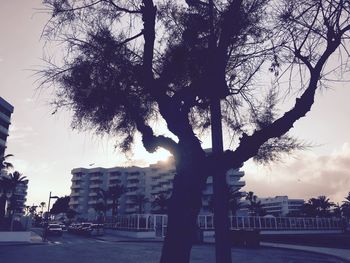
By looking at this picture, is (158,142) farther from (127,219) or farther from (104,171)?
(104,171)

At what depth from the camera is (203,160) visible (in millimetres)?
6512

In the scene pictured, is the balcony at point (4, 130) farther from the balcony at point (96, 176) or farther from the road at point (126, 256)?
the road at point (126, 256)

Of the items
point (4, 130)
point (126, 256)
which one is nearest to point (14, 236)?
point (126, 256)

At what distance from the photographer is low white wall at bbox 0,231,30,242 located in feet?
101

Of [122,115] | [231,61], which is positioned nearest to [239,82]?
[231,61]

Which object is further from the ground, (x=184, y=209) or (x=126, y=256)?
(x=184, y=209)

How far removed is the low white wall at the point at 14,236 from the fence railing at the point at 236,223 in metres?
14.1

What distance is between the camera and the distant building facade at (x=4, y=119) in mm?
70938

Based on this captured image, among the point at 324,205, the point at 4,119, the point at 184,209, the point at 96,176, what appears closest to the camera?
the point at 184,209

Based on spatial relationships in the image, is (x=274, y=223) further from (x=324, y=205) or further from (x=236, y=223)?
(x=324, y=205)

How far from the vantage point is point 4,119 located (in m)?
71.7

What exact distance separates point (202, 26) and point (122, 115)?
2.97 metres

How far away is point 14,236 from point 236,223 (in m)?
28.3

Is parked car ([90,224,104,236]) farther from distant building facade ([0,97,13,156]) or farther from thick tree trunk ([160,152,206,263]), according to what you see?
thick tree trunk ([160,152,206,263])
